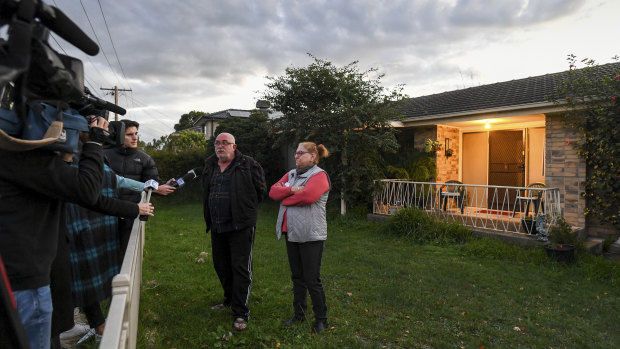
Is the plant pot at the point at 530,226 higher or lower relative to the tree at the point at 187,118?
lower

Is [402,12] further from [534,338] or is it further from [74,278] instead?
[74,278]

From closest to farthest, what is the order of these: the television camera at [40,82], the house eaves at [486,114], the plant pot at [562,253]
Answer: the television camera at [40,82] < the plant pot at [562,253] < the house eaves at [486,114]

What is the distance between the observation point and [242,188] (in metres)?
3.63

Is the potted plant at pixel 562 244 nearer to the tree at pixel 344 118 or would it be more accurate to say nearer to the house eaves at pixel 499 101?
the house eaves at pixel 499 101

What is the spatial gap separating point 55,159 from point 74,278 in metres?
1.53

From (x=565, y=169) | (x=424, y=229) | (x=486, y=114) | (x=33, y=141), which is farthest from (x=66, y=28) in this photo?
(x=486, y=114)

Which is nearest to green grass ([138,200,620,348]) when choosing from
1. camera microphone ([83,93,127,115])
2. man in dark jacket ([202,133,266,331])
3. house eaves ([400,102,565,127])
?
man in dark jacket ([202,133,266,331])

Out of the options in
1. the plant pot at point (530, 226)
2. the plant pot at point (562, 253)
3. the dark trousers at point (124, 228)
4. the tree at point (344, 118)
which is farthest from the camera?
the tree at point (344, 118)

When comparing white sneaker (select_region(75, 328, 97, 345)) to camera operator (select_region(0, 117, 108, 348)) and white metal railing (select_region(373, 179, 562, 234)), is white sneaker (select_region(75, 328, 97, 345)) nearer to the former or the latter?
camera operator (select_region(0, 117, 108, 348))

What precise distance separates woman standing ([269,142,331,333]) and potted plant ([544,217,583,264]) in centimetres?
447

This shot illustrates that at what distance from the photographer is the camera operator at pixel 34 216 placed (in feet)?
4.55

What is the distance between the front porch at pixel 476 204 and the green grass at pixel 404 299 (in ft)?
3.24

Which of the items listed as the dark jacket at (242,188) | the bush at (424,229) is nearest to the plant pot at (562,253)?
the bush at (424,229)

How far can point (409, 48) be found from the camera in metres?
13.9
